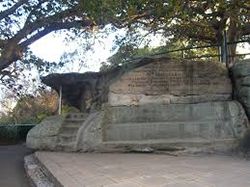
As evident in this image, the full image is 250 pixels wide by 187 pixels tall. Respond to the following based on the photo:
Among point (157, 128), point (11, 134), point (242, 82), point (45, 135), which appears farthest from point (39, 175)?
point (11, 134)

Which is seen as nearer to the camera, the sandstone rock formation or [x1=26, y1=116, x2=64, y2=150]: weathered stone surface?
the sandstone rock formation

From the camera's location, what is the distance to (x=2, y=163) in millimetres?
11812

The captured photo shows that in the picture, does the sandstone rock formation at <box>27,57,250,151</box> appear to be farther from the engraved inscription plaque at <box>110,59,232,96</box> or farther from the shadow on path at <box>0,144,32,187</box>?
the shadow on path at <box>0,144,32,187</box>

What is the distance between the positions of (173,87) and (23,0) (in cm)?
463

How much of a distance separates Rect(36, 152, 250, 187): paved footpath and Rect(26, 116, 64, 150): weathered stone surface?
130cm

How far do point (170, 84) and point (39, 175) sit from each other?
487 cm

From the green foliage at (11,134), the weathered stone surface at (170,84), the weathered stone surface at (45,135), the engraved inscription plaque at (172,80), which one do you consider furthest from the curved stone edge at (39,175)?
the green foliage at (11,134)

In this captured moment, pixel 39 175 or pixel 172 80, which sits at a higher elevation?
pixel 172 80

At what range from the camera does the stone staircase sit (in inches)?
488

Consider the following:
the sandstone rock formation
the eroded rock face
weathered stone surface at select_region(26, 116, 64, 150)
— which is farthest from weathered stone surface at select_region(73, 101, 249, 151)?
weathered stone surface at select_region(26, 116, 64, 150)

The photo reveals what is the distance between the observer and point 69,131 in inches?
510

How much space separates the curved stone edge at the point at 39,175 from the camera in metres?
8.16

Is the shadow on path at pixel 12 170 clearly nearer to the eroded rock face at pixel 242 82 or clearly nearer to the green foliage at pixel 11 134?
the green foliage at pixel 11 134

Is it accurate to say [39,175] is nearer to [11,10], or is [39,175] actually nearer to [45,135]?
[45,135]
